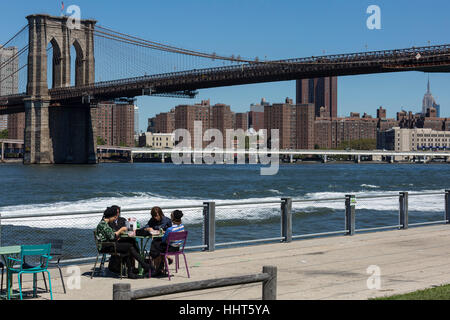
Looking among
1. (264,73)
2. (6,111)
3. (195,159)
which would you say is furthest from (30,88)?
(195,159)

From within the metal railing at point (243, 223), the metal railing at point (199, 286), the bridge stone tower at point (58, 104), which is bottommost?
the metal railing at point (243, 223)

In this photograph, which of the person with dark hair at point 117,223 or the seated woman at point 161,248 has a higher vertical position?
the person with dark hair at point 117,223

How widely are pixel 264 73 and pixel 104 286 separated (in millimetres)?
60927

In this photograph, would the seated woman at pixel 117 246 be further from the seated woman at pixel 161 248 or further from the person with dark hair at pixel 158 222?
the person with dark hair at pixel 158 222

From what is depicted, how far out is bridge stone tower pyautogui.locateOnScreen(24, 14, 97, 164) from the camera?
306ft

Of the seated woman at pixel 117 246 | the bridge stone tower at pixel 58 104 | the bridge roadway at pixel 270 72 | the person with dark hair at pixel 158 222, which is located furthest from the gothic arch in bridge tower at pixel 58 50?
the seated woman at pixel 117 246

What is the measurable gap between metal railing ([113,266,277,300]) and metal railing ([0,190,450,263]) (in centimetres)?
478

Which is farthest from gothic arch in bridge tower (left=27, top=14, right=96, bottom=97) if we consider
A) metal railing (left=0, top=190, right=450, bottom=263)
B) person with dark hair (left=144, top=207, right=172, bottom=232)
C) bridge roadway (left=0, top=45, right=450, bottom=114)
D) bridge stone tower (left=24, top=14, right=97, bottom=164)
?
person with dark hair (left=144, top=207, right=172, bottom=232)

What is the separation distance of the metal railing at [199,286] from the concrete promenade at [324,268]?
1.90m

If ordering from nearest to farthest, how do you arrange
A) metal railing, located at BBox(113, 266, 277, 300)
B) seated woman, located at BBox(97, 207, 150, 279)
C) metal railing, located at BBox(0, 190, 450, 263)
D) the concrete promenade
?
metal railing, located at BBox(113, 266, 277, 300) → the concrete promenade → seated woman, located at BBox(97, 207, 150, 279) → metal railing, located at BBox(0, 190, 450, 263)

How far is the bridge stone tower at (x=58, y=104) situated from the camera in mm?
93125

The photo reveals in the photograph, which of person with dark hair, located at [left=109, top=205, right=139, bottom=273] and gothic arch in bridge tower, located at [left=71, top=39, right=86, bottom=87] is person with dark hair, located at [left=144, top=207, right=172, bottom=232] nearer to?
person with dark hair, located at [left=109, top=205, right=139, bottom=273]

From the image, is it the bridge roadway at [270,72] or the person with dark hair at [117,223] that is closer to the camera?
the person with dark hair at [117,223]

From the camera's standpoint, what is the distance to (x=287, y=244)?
12.4 m
